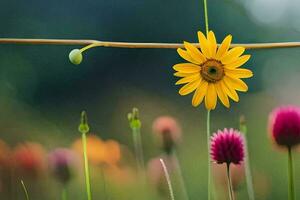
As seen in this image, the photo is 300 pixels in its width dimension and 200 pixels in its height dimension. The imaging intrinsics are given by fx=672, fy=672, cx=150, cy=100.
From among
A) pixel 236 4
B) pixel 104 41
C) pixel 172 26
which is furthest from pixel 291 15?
pixel 104 41

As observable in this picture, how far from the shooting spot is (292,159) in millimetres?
1335

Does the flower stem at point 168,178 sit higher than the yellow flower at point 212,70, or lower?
lower

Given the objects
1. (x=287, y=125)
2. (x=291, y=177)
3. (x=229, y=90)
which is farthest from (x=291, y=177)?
(x=229, y=90)

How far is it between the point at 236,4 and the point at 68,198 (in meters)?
0.51

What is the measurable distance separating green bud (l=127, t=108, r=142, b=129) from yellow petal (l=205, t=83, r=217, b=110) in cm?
14

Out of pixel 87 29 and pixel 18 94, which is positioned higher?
pixel 87 29

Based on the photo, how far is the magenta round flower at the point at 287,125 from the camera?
134cm

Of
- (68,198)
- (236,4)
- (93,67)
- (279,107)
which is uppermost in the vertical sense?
(236,4)

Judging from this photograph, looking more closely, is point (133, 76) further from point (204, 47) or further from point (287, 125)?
point (287, 125)

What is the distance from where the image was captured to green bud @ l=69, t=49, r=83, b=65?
130cm

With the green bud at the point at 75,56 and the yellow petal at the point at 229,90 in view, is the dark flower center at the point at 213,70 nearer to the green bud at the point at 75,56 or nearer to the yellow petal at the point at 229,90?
the yellow petal at the point at 229,90

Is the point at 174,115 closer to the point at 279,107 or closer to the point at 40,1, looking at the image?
the point at 279,107

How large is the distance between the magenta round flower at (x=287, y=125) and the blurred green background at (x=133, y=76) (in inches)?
0.6

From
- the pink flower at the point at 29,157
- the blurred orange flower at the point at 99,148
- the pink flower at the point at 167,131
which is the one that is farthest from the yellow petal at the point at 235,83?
the pink flower at the point at 29,157
